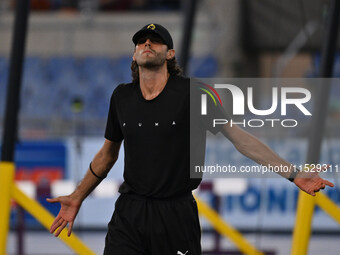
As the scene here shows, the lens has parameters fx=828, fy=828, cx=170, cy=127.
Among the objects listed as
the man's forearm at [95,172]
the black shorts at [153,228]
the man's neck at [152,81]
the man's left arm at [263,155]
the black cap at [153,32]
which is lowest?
the black shorts at [153,228]

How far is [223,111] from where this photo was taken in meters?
4.05

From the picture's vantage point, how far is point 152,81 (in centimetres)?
403

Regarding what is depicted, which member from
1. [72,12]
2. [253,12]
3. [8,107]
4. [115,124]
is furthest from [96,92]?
[115,124]

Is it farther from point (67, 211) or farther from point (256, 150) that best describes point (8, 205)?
point (256, 150)

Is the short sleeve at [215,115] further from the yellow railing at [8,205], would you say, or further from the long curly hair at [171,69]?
the yellow railing at [8,205]

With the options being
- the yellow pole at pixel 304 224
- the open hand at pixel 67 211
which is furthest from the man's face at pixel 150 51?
the yellow pole at pixel 304 224

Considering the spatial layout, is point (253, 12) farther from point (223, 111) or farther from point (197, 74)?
point (197, 74)

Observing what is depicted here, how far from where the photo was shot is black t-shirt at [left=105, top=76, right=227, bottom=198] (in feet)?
13.2

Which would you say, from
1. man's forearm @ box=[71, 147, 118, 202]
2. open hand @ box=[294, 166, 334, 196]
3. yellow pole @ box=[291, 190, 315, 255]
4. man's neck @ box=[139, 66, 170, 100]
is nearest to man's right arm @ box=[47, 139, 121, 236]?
man's forearm @ box=[71, 147, 118, 202]

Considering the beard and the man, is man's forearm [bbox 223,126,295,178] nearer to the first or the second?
the man

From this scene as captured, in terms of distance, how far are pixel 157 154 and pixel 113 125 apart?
32 cm

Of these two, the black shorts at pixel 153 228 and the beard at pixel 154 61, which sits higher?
the beard at pixel 154 61

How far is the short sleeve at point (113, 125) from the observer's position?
13.7 ft

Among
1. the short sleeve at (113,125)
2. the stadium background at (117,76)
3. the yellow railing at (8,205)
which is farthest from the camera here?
the stadium background at (117,76)
